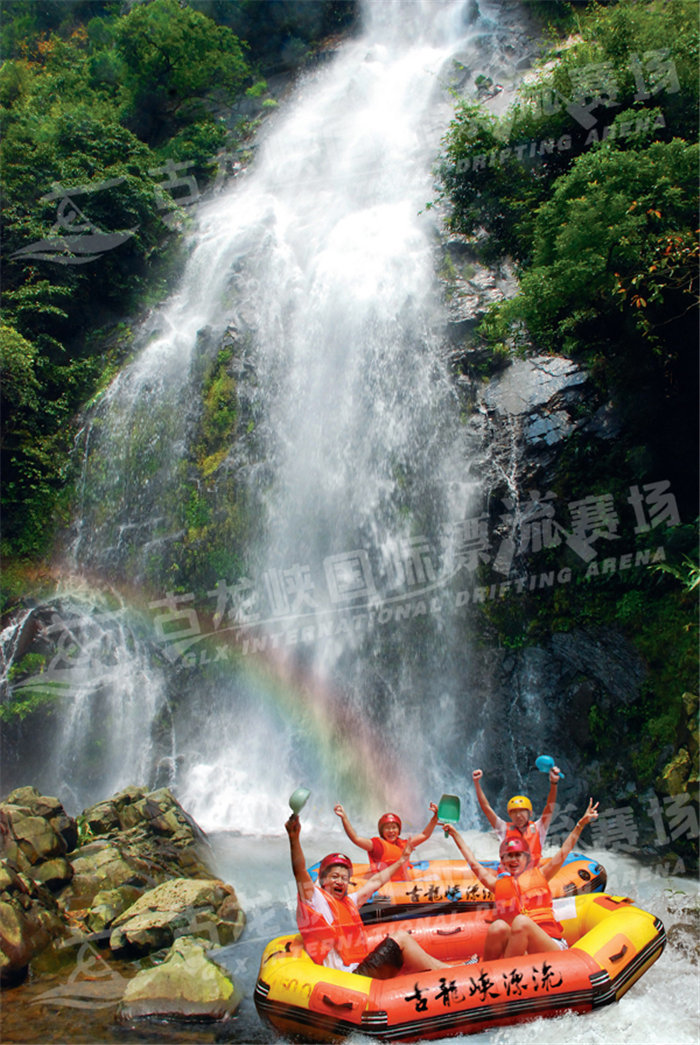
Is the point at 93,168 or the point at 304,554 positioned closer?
the point at 304,554

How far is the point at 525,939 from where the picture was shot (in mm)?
4668

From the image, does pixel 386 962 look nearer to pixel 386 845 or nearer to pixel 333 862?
pixel 333 862

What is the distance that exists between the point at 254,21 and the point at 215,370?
57.0 feet

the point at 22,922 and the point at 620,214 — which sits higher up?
the point at 620,214

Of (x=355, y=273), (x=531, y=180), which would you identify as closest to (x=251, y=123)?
(x=355, y=273)

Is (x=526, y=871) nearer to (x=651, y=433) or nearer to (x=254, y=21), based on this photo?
(x=651, y=433)

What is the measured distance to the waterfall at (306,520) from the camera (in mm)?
10227

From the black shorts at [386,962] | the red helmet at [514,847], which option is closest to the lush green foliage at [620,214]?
the red helmet at [514,847]

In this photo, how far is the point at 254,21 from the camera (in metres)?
23.2

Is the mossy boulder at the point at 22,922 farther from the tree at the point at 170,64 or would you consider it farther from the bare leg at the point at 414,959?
the tree at the point at 170,64

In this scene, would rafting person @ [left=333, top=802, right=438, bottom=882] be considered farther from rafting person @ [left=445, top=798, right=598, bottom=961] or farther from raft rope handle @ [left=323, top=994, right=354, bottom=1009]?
raft rope handle @ [left=323, top=994, right=354, bottom=1009]

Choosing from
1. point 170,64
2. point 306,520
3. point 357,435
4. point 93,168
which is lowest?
point 306,520

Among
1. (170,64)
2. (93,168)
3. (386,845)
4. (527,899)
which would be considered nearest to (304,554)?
(386,845)

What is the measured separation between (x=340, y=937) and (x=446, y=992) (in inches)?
31.7
